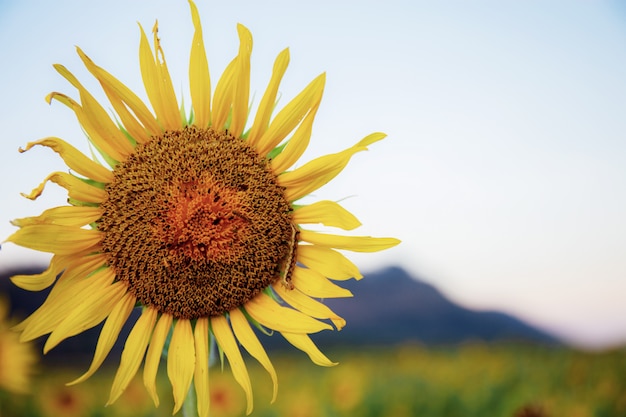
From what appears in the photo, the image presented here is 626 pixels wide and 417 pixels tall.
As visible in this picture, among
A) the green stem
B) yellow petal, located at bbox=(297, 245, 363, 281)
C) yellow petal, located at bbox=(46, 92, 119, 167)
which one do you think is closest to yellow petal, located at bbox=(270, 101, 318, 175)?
yellow petal, located at bbox=(297, 245, 363, 281)

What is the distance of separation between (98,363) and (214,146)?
70 cm

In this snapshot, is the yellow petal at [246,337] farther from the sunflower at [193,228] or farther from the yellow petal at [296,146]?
the yellow petal at [296,146]

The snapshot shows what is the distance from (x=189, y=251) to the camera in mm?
1845

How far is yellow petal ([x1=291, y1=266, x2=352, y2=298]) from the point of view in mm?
1952

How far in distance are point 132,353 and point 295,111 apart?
0.84m

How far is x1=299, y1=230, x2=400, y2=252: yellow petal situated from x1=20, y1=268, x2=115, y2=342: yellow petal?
0.60 meters

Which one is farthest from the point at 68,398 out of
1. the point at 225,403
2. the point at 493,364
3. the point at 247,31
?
the point at 493,364

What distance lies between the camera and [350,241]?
6.36ft

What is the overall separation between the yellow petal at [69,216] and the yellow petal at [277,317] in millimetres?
521

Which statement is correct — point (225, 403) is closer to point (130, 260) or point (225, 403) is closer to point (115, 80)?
point (130, 260)

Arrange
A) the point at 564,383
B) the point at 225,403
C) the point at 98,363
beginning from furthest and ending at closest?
the point at 564,383 → the point at 225,403 → the point at 98,363

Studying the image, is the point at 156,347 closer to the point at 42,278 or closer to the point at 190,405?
the point at 190,405

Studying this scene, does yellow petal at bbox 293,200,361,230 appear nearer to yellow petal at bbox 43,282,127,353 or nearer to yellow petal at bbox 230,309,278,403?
yellow petal at bbox 230,309,278,403

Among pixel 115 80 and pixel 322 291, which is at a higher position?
pixel 115 80
